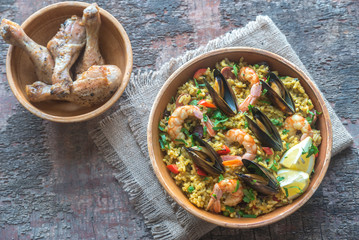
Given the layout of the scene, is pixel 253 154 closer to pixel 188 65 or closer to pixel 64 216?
pixel 188 65

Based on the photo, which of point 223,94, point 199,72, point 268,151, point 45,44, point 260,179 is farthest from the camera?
point 45,44

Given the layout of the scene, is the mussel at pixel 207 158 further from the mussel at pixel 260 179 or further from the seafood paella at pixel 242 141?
the mussel at pixel 260 179

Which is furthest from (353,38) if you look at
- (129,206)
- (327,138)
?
(129,206)

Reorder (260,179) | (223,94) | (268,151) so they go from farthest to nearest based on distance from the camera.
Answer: (223,94) → (268,151) → (260,179)

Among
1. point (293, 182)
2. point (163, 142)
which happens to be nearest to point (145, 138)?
point (163, 142)

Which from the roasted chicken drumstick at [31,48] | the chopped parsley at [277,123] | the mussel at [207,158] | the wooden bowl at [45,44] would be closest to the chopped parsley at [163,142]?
the mussel at [207,158]

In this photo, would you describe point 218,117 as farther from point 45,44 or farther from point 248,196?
point 45,44

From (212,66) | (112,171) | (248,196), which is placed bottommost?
(112,171)
